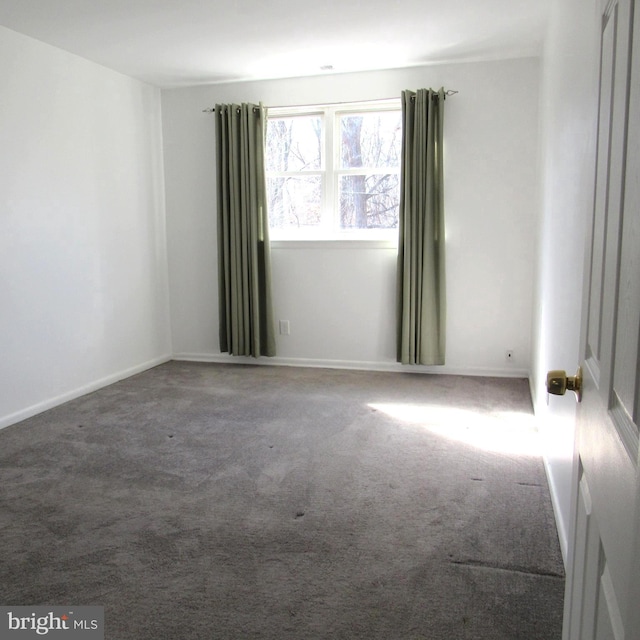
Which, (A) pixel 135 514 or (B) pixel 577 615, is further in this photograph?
(A) pixel 135 514

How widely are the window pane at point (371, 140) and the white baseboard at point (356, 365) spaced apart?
171cm

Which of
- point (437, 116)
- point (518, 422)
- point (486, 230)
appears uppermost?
point (437, 116)

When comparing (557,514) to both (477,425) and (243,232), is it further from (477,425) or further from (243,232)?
(243,232)

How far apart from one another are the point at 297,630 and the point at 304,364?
11.5 ft

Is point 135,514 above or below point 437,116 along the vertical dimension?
below

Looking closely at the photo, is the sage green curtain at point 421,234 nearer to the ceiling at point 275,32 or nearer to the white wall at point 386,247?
the white wall at point 386,247

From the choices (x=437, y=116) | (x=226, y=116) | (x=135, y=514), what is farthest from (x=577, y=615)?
(x=226, y=116)

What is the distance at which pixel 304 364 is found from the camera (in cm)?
512

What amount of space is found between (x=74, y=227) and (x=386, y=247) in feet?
8.01

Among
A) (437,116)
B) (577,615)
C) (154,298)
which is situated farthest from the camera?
(154,298)

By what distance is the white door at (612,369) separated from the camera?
0.65 meters

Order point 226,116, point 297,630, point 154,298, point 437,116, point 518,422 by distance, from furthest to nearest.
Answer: point 154,298 < point 226,116 < point 437,116 < point 518,422 < point 297,630

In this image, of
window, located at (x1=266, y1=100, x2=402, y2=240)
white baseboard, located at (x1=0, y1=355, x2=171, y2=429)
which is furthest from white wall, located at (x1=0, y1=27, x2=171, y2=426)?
window, located at (x1=266, y1=100, x2=402, y2=240)

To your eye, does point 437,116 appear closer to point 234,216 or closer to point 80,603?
point 234,216
